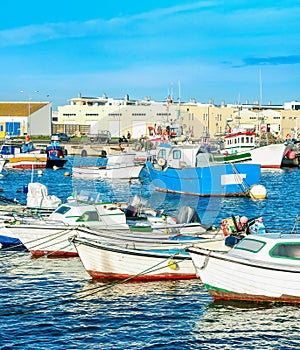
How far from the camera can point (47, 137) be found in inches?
5354

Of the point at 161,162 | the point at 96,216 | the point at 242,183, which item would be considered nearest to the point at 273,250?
the point at 96,216

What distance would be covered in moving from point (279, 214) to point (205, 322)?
27.3m

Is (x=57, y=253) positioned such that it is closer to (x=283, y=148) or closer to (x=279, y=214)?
(x=279, y=214)

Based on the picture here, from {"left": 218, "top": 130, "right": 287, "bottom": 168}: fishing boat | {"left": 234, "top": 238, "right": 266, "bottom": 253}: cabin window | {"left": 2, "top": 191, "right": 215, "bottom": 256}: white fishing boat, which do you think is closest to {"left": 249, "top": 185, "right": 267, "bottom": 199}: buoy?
{"left": 218, "top": 130, "right": 287, "bottom": 168}: fishing boat

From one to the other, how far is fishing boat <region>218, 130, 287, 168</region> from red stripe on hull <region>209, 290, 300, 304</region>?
42285mm

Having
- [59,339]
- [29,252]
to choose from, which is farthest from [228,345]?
[29,252]

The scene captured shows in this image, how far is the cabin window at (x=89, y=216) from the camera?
30766 millimetres

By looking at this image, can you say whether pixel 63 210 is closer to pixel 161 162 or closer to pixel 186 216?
pixel 186 216

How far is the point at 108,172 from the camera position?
253 ft

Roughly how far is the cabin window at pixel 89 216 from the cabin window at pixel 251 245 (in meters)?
8.42

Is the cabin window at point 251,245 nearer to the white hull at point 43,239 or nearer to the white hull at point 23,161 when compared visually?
the white hull at point 43,239

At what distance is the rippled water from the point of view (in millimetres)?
20781

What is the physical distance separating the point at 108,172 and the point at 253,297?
54.6m

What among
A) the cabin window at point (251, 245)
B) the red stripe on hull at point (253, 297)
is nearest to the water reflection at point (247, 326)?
the red stripe on hull at point (253, 297)
